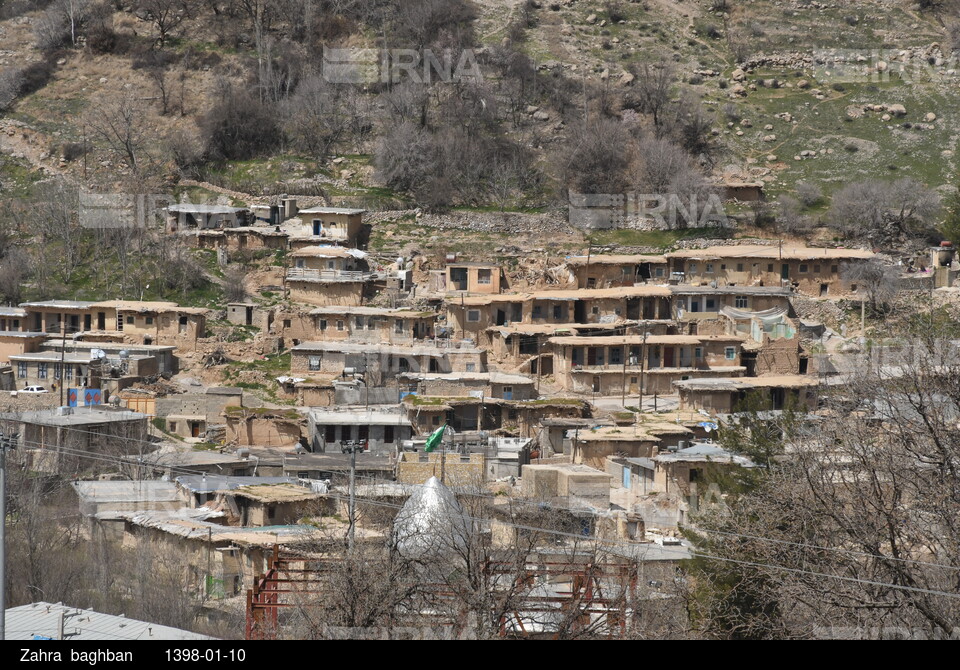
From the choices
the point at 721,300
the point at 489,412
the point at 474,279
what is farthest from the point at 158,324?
the point at 721,300

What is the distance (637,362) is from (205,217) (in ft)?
53.9

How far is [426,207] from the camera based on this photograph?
161 ft

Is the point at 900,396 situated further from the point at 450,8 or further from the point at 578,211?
the point at 450,8

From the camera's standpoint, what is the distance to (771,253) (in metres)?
43.5

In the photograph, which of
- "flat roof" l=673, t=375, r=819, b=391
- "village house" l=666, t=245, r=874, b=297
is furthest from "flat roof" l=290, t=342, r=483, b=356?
"village house" l=666, t=245, r=874, b=297

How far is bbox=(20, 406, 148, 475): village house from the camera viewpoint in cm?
3188

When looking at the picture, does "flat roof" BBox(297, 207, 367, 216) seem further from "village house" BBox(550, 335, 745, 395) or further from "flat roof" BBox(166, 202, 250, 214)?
"village house" BBox(550, 335, 745, 395)

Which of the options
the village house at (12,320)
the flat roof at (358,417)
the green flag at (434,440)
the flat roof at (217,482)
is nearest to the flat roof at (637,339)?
the flat roof at (358,417)

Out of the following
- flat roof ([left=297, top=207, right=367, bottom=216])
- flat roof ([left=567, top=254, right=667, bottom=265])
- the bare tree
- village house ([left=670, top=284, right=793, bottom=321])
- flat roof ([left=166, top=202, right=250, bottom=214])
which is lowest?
village house ([left=670, top=284, right=793, bottom=321])

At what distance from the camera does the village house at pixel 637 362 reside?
37.7 m

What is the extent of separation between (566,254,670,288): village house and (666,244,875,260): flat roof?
2.05 ft

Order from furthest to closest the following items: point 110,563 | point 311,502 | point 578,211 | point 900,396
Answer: point 578,211, point 311,502, point 110,563, point 900,396

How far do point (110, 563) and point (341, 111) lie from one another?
34015 mm
